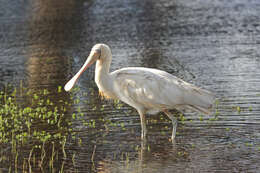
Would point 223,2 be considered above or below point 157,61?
above

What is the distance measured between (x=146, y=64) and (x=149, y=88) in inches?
235

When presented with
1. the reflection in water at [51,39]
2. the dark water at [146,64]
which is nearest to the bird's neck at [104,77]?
the dark water at [146,64]

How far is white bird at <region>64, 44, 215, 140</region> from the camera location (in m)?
9.62

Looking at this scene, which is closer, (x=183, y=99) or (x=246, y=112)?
(x=183, y=99)

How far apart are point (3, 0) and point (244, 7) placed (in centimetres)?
1026

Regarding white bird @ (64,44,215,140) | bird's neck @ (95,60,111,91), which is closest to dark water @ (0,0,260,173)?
white bird @ (64,44,215,140)

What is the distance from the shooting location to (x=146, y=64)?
51.2 feet

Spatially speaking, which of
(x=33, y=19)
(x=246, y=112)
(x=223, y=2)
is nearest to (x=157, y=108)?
(x=246, y=112)

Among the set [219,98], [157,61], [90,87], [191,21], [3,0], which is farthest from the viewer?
[3,0]

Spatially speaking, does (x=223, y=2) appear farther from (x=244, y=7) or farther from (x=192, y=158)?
(x=192, y=158)

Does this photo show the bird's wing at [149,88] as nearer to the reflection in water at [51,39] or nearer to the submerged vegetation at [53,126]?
the submerged vegetation at [53,126]

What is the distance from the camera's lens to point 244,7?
78.8 ft

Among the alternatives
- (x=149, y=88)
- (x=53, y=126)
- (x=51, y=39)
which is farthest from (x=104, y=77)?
(x=51, y=39)

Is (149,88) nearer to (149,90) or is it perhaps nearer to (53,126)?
(149,90)
